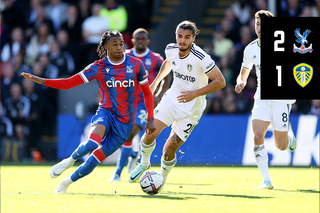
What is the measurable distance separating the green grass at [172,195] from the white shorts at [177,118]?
0.84 m

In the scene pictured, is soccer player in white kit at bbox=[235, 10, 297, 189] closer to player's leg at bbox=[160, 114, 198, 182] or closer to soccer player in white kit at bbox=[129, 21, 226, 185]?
soccer player in white kit at bbox=[129, 21, 226, 185]

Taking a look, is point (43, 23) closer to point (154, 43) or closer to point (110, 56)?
point (154, 43)

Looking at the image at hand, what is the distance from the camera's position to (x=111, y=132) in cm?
710

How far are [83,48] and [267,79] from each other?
7817 millimetres

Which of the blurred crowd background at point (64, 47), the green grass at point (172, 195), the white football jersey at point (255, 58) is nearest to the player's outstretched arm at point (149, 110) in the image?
the green grass at point (172, 195)

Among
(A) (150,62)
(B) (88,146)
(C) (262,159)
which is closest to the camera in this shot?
(B) (88,146)

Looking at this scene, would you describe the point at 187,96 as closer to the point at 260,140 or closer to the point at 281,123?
the point at 260,140

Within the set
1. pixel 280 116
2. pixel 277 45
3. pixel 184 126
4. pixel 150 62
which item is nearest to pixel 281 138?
pixel 280 116

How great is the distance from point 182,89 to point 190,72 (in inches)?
12.0

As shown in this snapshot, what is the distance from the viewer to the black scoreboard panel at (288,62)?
27.0 ft

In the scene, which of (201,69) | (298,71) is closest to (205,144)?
(298,71)

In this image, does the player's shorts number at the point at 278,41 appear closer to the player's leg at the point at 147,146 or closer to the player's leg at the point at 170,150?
the player's leg at the point at 170,150

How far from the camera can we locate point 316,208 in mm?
5758

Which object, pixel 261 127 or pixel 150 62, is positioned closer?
pixel 261 127
